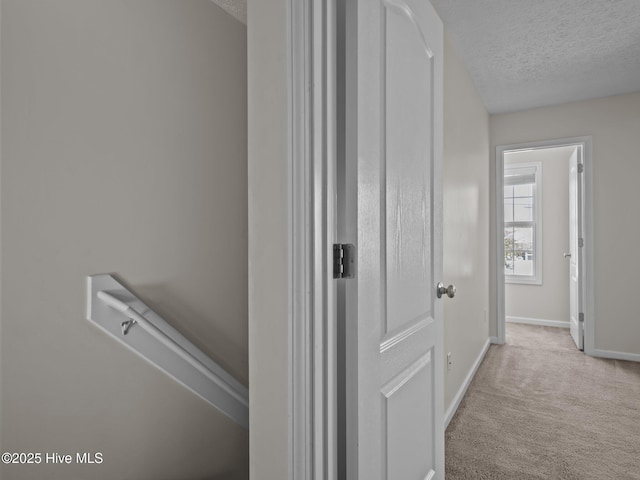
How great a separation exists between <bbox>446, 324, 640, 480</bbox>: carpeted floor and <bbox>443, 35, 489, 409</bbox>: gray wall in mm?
228

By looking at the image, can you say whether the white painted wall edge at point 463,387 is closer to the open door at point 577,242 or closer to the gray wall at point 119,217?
the open door at point 577,242

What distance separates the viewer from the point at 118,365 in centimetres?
133

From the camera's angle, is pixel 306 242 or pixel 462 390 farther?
pixel 462 390

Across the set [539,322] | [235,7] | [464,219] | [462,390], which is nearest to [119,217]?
[235,7]

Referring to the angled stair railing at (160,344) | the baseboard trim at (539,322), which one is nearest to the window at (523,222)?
the baseboard trim at (539,322)

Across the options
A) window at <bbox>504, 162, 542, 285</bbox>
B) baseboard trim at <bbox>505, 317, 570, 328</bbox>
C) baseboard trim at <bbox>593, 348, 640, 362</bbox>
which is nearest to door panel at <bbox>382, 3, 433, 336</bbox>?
baseboard trim at <bbox>593, 348, 640, 362</bbox>

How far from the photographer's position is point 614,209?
343 centimetres

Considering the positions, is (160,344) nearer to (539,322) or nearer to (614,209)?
(614,209)

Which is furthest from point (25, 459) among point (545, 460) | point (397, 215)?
point (545, 460)

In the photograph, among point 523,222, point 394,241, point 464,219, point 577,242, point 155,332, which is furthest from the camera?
point 523,222

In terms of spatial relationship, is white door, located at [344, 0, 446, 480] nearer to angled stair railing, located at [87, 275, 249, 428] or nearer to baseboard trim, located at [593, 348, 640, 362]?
angled stair railing, located at [87, 275, 249, 428]

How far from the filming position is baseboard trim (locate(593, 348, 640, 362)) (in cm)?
337

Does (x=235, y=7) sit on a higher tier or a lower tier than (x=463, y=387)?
higher

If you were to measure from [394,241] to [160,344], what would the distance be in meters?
0.99
